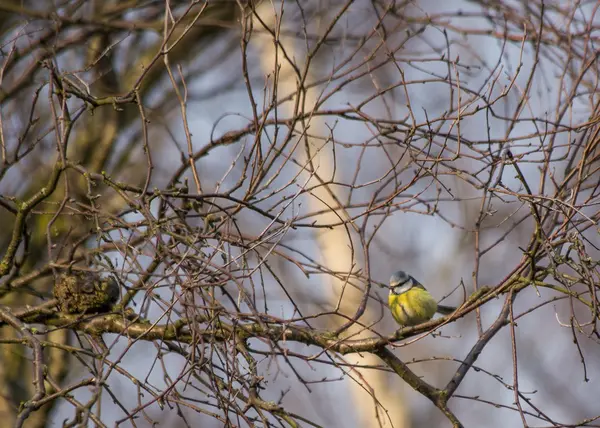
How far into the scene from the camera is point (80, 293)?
3.47 m

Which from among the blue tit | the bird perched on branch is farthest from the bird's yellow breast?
the bird perched on branch

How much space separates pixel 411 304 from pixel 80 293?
214 centimetres

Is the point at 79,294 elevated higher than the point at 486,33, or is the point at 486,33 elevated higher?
the point at 486,33

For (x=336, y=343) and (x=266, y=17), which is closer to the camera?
(x=336, y=343)

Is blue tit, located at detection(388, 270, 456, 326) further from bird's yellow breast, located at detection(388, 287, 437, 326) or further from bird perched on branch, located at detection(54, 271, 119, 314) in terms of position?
bird perched on branch, located at detection(54, 271, 119, 314)

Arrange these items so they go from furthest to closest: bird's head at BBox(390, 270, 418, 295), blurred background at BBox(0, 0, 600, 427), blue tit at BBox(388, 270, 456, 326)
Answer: bird's head at BBox(390, 270, 418, 295)
blue tit at BBox(388, 270, 456, 326)
blurred background at BBox(0, 0, 600, 427)

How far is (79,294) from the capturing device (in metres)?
3.47

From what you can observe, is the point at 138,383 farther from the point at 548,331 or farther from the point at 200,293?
the point at 548,331

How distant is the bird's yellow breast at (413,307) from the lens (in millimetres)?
4715

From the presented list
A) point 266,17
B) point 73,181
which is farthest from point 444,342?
point 73,181

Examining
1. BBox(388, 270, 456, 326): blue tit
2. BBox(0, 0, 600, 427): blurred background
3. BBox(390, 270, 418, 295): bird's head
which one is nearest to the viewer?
BBox(0, 0, 600, 427): blurred background

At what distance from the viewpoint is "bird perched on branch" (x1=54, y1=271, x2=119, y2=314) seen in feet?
11.3

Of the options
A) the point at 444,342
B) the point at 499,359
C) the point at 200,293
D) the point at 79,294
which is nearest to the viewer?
the point at 200,293

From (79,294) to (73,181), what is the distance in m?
2.29
